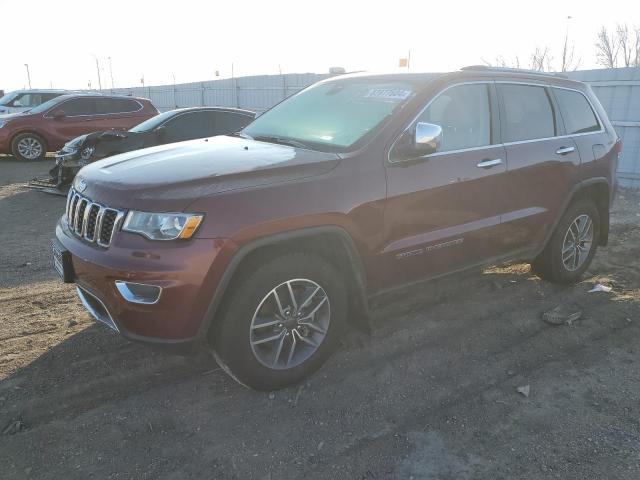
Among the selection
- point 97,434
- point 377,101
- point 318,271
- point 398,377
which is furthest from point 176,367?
point 377,101

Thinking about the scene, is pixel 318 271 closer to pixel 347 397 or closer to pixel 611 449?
pixel 347 397

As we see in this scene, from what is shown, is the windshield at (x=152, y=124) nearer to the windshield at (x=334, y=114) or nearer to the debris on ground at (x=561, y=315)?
the windshield at (x=334, y=114)

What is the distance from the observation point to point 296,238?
2.90 metres

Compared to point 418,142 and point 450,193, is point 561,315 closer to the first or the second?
point 450,193

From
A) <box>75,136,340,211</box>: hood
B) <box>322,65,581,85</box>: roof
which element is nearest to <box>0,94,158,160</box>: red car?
<box>322,65,581,85</box>: roof

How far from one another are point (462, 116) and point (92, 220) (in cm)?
264

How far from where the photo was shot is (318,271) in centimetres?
306

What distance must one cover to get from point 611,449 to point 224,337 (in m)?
2.10

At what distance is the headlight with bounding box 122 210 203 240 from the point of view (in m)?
2.60

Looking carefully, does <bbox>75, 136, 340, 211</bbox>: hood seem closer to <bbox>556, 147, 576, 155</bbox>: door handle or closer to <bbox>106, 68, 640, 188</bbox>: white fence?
<bbox>556, 147, 576, 155</bbox>: door handle

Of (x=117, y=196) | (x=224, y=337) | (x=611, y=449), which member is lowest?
(x=611, y=449)

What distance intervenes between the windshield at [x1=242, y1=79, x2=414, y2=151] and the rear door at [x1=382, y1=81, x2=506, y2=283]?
0.84ft

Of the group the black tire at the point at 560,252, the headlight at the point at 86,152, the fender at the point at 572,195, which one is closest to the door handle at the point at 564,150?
the fender at the point at 572,195

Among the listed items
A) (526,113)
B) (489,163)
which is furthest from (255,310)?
(526,113)
